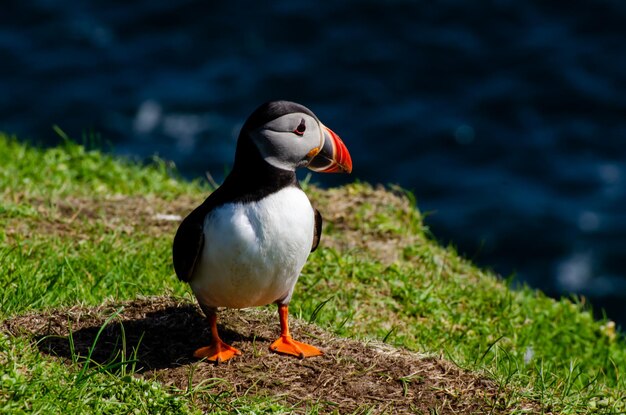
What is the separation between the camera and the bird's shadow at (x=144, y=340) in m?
4.99

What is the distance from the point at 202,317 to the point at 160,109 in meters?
11.0

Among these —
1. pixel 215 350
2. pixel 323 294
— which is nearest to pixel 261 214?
pixel 215 350

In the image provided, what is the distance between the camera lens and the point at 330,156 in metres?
4.93

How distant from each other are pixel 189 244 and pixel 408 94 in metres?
12.0

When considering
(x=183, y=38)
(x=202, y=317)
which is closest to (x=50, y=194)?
(x=202, y=317)

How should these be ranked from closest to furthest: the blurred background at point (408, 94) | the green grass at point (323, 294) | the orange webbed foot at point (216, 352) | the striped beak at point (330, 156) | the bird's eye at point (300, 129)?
the green grass at point (323, 294), the bird's eye at point (300, 129), the striped beak at point (330, 156), the orange webbed foot at point (216, 352), the blurred background at point (408, 94)

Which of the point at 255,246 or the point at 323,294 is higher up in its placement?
the point at 255,246

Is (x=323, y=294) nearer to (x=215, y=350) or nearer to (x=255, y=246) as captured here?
(x=215, y=350)

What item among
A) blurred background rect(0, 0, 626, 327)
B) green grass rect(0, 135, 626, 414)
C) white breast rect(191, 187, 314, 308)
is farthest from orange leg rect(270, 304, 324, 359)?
blurred background rect(0, 0, 626, 327)

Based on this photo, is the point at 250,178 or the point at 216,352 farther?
the point at 216,352

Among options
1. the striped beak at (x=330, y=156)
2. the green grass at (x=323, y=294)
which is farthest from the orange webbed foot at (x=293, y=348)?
the striped beak at (x=330, y=156)

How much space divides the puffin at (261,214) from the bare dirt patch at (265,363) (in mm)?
391

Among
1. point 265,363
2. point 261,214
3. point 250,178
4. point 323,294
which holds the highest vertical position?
point 250,178

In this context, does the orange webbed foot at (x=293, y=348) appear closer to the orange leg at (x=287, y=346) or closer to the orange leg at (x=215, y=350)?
the orange leg at (x=287, y=346)
